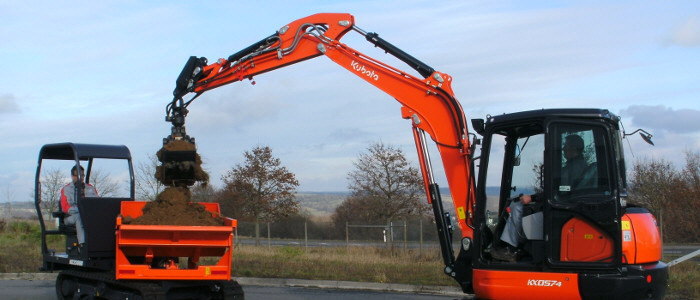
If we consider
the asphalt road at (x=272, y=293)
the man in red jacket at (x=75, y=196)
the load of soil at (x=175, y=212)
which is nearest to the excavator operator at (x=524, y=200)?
the load of soil at (x=175, y=212)

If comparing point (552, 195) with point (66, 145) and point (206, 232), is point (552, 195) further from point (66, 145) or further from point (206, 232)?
point (66, 145)

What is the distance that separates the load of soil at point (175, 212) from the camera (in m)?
10.2

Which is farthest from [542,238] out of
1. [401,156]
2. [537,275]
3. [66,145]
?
[401,156]

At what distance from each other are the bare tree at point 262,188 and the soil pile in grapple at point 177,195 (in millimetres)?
18082

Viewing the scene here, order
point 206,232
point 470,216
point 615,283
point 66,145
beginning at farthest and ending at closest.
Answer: point 66,145
point 206,232
point 470,216
point 615,283

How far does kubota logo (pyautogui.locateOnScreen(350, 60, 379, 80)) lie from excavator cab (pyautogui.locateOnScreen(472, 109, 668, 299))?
2.49 meters

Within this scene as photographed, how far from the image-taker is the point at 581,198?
8.05 metres

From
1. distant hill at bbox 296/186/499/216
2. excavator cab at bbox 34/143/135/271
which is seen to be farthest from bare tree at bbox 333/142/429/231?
distant hill at bbox 296/186/499/216

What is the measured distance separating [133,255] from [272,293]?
502 centimetres

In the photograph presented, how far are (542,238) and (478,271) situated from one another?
0.86m

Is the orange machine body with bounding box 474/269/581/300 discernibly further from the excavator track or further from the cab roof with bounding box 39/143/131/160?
the cab roof with bounding box 39/143/131/160

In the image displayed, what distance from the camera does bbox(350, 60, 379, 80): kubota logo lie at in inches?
420

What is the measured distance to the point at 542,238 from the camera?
8242mm

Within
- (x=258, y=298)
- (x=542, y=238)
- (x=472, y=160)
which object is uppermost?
(x=472, y=160)
